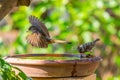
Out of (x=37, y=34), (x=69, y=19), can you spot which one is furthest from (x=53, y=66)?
(x=69, y=19)

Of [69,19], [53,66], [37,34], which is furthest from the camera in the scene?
[69,19]

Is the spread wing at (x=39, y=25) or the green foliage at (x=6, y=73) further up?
the spread wing at (x=39, y=25)

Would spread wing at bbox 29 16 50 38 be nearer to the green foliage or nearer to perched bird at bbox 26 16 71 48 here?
perched bird at bbox 26 16 71 48

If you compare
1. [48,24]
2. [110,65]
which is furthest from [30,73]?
[110,65]

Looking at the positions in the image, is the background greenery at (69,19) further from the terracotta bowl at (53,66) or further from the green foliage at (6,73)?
the green foliage at (6,73)

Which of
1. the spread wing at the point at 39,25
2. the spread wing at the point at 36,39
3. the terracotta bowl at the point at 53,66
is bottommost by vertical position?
the terracotta bowl at the point at 53,66

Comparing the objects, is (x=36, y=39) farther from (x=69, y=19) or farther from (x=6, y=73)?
(x=69, y=19)

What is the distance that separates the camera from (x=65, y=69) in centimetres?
148

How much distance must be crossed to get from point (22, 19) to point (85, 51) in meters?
1.46

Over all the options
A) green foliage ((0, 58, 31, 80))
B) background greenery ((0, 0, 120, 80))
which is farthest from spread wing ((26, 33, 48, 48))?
background greenery ((0, 0, 120, 80))

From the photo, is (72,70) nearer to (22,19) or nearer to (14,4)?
(14,4)

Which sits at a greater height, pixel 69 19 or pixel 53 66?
pixel 69 19

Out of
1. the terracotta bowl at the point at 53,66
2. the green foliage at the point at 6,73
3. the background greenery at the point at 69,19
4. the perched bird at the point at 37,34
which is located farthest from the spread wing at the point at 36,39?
the background greenery at the point at 69,19

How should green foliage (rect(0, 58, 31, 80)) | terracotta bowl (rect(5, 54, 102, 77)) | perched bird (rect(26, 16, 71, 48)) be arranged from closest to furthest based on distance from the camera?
green foliage (rect(0, 58, 31, 80)) → terracotta bowl (rect(5, 54, 102, 77)) → perched bird (rect(26, 16, 71, 48))
